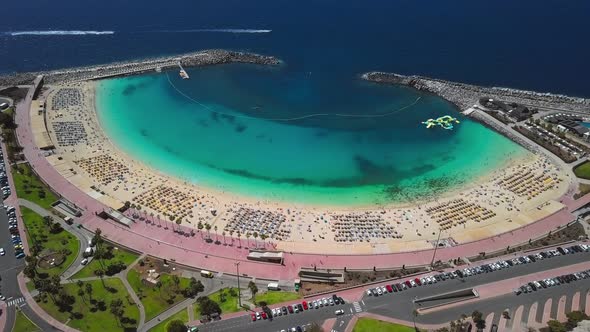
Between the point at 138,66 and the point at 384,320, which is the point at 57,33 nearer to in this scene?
the point at 138,66

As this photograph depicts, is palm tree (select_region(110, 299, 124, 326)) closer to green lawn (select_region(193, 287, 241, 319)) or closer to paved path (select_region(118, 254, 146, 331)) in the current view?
paved path (select_region(118, 254, 146, 331))

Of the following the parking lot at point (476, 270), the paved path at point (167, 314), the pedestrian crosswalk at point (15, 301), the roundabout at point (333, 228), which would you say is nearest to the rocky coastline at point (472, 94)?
the roundabout at point (333, 228)

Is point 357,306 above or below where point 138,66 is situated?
below

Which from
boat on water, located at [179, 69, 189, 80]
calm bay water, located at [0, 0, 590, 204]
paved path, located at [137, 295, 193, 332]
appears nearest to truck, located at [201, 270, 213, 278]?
paved path, located at [137, 295, 193, 332]

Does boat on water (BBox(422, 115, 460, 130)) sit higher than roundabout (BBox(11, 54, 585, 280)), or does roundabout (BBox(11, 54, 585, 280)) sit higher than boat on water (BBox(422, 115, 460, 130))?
boat on water (BBox(422, 115, 460, 130))

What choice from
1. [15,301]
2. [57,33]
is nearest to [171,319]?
[15,301]

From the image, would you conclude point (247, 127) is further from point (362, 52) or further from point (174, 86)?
point (362, 52)
